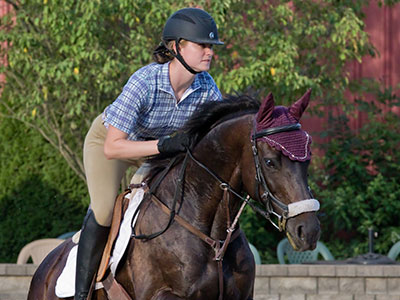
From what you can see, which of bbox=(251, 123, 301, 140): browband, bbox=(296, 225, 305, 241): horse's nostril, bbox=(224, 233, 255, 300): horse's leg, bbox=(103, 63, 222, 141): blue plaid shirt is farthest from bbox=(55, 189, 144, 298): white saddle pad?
bbox=(296, 225, 305, 241): horse's nostril

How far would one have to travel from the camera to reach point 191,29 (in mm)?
4953

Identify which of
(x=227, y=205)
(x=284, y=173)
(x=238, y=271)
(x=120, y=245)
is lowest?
(x=238, y=271)

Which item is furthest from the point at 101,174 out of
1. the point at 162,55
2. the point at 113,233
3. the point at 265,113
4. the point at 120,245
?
the point at 265,113

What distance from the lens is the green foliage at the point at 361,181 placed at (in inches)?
501

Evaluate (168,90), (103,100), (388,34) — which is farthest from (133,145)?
(388,34)

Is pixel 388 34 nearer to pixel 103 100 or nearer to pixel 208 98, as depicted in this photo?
pixel 103 100

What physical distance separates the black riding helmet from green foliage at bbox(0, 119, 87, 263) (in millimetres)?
8349

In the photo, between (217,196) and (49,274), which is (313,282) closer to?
(49,274)

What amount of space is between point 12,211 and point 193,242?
920 cm

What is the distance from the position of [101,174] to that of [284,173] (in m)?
1.28

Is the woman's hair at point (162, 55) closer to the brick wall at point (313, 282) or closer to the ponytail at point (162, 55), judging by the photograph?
the ponytail at point (162, 55)

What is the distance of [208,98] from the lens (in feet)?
17.1

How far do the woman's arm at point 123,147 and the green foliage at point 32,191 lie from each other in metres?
8.39

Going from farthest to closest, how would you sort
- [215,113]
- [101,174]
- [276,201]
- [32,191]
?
[32,191]
[101,174]
[215,113]
[276,201]
